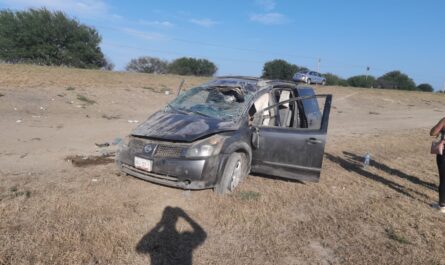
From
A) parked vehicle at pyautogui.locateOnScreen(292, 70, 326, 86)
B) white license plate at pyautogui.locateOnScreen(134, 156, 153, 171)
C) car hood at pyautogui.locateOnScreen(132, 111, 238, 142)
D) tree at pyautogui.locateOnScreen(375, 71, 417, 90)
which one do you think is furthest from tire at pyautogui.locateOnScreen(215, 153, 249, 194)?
tree at pyautogui.locateOnScreen(375, 71, 417, 90)

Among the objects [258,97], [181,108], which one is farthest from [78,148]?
[258,97]

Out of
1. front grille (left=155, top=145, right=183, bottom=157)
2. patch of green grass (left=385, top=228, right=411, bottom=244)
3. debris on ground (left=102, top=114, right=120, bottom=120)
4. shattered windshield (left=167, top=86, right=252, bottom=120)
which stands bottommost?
debris on ground (left=102, top=114, right=120, bottom=120)

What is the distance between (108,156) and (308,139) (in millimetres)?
3911

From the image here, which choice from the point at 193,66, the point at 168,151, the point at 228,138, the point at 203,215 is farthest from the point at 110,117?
the point at 193,66

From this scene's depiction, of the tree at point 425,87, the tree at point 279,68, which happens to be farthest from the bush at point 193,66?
the tree at point 425,87

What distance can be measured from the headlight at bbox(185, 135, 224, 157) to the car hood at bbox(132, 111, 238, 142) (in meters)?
0.09

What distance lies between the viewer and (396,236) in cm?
460

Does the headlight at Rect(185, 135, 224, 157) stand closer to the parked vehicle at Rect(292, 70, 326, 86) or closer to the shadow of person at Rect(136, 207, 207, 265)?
the shadow of person at Rect(136, 207, 207, 265)

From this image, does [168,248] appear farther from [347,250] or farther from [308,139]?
[308,139]

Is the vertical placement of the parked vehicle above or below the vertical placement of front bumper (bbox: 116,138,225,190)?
above

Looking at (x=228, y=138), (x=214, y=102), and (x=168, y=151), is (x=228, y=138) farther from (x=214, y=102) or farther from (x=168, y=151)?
(x=214, y=102)

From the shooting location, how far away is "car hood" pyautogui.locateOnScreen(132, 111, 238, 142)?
507 cm

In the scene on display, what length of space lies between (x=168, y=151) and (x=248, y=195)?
4.57 feet

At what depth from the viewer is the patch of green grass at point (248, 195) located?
5361 millimetres
